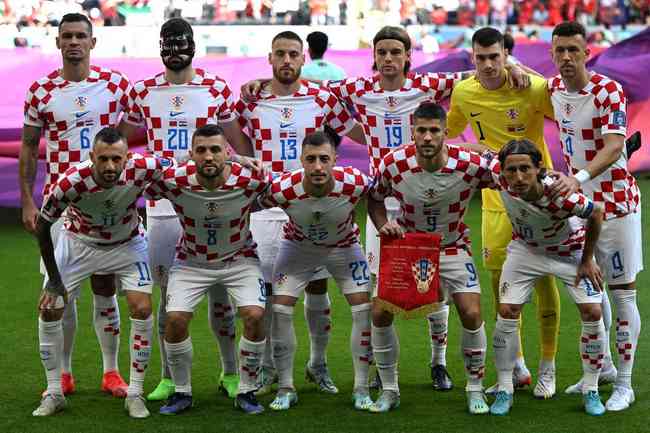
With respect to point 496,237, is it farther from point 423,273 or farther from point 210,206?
point 210,206

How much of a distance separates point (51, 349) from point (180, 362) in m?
0.66

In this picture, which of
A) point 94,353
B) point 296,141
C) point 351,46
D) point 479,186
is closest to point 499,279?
point 479,186

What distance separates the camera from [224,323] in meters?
6.21

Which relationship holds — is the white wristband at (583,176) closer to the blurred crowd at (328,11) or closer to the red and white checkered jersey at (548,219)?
the red and white checkered jersey at (548,219)

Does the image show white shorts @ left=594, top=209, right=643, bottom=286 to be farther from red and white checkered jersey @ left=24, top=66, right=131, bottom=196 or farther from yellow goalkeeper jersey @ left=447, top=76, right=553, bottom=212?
red and white checkered jersey @ left=24, top=66, right=131, bottom=196

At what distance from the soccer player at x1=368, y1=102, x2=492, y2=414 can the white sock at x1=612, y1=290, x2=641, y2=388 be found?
717mm

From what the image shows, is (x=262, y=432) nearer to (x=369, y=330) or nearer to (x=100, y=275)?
(x=369, y=330)

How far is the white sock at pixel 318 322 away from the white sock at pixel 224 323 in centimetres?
43

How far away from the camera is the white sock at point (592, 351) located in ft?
18.7

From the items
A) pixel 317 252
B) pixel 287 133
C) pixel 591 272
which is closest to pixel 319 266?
pixel 317 252

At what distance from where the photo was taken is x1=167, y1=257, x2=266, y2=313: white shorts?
5824 mm

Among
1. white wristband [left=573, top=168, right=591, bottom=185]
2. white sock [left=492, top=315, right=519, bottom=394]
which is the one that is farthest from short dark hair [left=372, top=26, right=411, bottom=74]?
white sock [left=492, top=315, right=519, bottom=394]

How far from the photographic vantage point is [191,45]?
6.18 m

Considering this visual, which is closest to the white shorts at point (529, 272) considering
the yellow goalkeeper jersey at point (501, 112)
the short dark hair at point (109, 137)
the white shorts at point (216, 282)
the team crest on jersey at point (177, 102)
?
the yellow goalkeeper jersey at point (501, 112)
